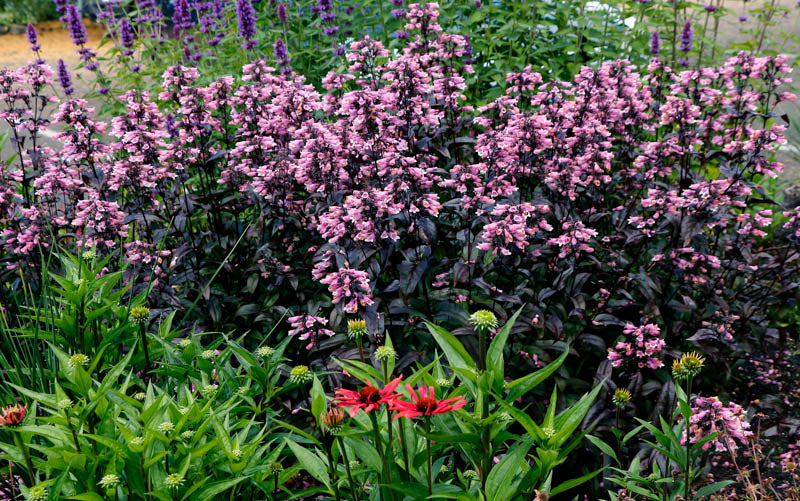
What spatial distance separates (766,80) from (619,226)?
3.55 ft

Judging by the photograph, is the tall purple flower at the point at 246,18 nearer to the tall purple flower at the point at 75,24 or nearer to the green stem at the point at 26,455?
the tall purple flower at the point at 75,24

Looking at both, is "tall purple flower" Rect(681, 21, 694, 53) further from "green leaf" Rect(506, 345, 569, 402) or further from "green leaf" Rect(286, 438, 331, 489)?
"green leaf" Rect(286, 438, 331, 489)

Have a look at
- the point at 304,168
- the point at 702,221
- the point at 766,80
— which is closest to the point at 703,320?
the point at 702,221

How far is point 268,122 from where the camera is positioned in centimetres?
356

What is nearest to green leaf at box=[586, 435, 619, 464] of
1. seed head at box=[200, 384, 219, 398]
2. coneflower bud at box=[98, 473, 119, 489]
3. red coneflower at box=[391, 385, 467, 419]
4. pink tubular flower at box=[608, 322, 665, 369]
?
red coneflower at box=[391, 385, 467, 419]

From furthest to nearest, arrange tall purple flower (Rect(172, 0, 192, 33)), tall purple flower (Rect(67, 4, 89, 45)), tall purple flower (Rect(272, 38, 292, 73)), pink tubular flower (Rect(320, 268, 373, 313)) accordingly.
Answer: tall purple flower (Rect(172, 0, 192, 33)) < tall purple flower (Rect(67, 4, 89, 45)) < tall purple flower (Rect(272, 38, 292, 73)) < pink tubular flower (Rect(320, 268, 373, 313))

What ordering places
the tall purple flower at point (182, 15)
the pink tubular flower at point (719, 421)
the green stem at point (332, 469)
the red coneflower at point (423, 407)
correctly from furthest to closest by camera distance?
the tall purple flower at point (182, 15) < the pink tubular flower at point (719, 421) < the green stem at point (332, 469) < the red coneflower at point (423, 407)

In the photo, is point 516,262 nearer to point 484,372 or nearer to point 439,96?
point 439,96

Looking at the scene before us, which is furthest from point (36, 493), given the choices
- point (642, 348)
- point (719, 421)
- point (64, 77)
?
point (64, 77)

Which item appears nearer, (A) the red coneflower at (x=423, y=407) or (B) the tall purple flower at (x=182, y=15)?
(A) the red coneflower at (x=423, y=407)

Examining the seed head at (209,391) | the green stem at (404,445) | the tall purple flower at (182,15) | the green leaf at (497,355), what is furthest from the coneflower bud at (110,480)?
the tall purple flower at (182,15)

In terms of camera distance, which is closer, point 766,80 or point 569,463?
point 569,463

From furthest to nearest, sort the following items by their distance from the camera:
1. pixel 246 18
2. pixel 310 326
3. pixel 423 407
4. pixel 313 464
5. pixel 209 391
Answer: pixel 246 18, pixel 310 326, pixel 209 391, pixel 313 464, pixel 423 407

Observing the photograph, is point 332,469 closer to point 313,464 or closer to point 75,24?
point 313,464
